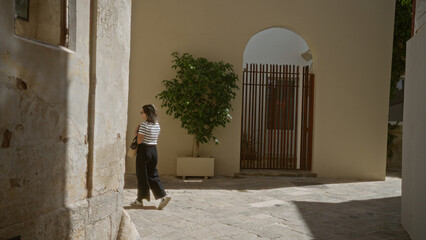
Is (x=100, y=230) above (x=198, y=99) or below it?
below

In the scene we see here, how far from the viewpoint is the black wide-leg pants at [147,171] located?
20.1 feet

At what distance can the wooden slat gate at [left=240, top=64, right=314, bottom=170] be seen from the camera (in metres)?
9.92

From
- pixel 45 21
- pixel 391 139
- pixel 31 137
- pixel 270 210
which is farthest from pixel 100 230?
pixel 391 139

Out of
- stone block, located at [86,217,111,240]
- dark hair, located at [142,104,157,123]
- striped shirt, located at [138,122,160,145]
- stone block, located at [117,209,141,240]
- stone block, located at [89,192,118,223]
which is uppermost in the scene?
dark hair, located at [142,104,157,123]

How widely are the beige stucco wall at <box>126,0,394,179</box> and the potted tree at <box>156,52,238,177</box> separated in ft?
1.55

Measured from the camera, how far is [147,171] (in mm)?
6234

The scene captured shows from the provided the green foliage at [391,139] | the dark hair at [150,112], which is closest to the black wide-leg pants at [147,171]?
the dark hair at [150,112]

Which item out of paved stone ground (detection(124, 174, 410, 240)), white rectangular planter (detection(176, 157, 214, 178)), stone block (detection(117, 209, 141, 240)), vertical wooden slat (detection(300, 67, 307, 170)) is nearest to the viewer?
stone block (detection(117, 209, 141, 240))

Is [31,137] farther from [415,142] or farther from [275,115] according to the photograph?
[275,115]

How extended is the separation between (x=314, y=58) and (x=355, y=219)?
501cm

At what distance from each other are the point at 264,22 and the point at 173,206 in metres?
5.25

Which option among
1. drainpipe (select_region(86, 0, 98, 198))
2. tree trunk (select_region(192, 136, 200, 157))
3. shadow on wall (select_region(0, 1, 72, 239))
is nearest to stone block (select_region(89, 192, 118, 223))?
drainpipe (select_region(86, 0, 98, 198))

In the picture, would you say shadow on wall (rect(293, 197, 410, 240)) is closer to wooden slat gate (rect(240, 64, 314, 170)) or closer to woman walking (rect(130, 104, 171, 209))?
woman walking (rect(130, 104, 171, 209))

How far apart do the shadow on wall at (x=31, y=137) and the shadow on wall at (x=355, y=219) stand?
324cm
